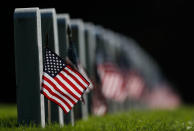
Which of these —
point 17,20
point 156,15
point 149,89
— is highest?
point 156,15

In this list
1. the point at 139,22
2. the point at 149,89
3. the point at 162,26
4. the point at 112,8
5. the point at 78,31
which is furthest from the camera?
the point at 162,26

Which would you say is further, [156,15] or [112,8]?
[156,15]

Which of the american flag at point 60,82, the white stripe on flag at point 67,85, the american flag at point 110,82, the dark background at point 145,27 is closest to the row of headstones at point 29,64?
the american flag at point 60,82

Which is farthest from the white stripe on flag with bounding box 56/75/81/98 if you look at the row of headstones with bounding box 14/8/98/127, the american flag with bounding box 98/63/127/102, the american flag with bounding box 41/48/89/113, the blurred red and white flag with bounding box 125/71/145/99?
the blurred red and white flag with bounding box 125/71/145/99

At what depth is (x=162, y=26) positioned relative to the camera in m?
39.2

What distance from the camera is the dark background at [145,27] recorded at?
17297 millimetres

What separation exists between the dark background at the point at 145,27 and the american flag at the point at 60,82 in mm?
9225

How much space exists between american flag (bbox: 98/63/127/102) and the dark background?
4566 mm

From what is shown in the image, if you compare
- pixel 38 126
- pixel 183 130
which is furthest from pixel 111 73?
pixel 38 126

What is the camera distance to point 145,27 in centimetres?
3541

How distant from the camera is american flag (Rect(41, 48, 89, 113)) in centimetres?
674

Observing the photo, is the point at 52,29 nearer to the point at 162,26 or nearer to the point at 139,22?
the point at 139,22

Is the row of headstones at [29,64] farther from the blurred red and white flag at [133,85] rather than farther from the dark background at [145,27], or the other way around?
the dark background at [145,27]

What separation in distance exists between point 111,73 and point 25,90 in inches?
217
